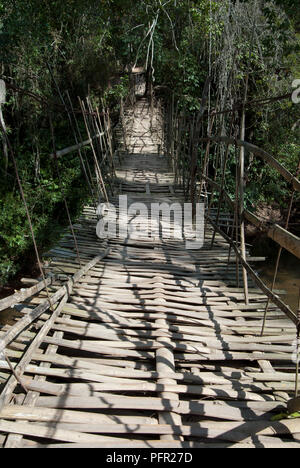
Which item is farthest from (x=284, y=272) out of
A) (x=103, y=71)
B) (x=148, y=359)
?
(x=148, y=359)

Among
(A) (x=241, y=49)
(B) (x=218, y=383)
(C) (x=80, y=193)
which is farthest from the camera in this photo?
(C) (x=80, y=193)

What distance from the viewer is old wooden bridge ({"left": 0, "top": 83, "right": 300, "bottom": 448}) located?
138 centimetres

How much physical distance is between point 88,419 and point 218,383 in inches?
22.1

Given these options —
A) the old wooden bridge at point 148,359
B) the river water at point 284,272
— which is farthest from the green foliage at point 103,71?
the old wooden bridge at point 148,359

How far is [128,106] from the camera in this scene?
11.5 meters

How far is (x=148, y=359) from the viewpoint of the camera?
1.86 meters

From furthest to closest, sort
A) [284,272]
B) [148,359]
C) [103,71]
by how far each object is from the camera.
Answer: [103,71], [284,272], [148,359]

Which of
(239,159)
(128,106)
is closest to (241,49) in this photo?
(128,106)

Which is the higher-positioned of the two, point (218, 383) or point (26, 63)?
point (26, 63)

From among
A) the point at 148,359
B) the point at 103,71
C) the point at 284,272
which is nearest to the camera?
the point at 148,359

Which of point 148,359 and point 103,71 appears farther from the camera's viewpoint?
point 103,71

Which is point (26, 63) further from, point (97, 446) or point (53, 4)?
point (97, 446)

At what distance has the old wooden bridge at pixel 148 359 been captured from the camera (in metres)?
1.38

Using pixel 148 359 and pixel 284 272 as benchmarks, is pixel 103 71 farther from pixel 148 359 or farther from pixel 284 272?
pixel 148 359
